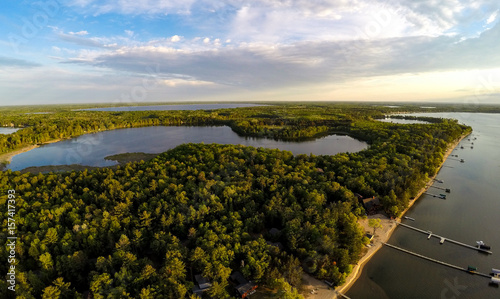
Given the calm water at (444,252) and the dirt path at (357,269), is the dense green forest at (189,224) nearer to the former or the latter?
the dirt path at (357,269)

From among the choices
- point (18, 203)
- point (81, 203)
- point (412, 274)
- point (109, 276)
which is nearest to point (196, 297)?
point (109, 276)

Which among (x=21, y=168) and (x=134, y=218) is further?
(x=21, y=168)

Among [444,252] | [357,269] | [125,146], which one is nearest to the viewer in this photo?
[357,269]

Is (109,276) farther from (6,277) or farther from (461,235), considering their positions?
(461,235)

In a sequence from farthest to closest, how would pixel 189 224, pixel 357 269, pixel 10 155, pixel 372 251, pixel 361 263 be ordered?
1. pixel 10 155
2. pixel 189 224
3. pixel 372 251
4. pixel 361 263
5. pixel 357 269

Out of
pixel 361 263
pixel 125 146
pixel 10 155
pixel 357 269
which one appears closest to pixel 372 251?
pixel 361 263

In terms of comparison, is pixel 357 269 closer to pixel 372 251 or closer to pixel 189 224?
pixel 372 251
